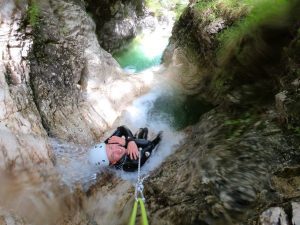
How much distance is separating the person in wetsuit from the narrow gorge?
26 centimetres

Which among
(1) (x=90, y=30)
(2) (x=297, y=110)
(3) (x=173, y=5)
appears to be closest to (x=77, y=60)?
(1) (x=90, y=30)

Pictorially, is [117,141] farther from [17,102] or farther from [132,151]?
[17,102]

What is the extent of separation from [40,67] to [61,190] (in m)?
2.77

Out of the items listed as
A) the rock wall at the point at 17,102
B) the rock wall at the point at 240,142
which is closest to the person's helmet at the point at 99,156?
the rock wall at the point at 17,102

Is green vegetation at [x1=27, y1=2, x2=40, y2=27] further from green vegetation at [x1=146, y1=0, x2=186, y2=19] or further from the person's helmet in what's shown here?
green vegetation at [x1=146, y1=0, x2=186, y2=19]

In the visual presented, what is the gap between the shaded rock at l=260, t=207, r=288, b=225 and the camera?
2797 mm

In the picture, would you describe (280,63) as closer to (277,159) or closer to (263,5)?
(263,5)

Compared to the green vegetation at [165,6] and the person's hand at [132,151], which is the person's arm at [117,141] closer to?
the person's hand at [132,151]

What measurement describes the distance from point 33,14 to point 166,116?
3.95m

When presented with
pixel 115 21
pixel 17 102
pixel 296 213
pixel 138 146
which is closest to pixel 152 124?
pixel 138 146

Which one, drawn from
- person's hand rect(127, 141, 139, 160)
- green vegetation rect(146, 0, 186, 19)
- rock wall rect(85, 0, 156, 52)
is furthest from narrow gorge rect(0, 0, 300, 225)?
green vegetation rect(146, 0, 186, 19)

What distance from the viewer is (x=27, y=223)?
165 inches

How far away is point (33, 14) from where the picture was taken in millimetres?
6750

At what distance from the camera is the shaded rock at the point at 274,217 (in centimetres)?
280
